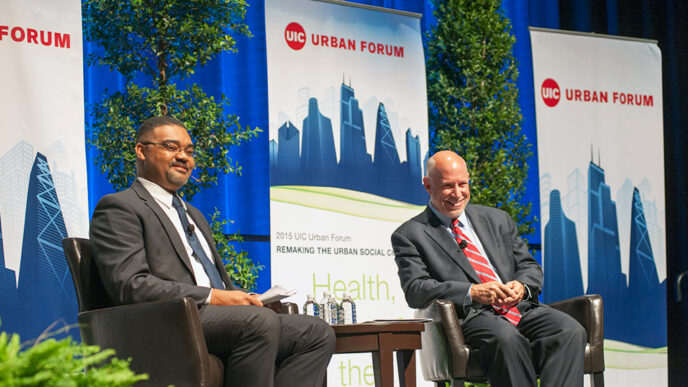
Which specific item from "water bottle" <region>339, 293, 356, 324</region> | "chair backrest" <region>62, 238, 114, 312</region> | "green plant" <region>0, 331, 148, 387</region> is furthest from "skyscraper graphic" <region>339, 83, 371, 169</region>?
"green plant" <region>0, 331, 148, 387</region>

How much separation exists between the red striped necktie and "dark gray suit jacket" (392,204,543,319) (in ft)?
0.13

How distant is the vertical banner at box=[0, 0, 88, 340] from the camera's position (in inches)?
148

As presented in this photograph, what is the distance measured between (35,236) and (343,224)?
5.53ft

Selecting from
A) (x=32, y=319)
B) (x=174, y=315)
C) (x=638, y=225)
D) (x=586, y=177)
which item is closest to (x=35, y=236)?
(x=32, y=319)

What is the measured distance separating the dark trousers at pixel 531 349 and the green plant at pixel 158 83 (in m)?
1.56

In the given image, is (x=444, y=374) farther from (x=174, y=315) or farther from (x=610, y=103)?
(x=610, y=103)

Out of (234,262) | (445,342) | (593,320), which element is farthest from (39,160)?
(593,320)

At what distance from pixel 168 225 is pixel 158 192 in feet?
0.64

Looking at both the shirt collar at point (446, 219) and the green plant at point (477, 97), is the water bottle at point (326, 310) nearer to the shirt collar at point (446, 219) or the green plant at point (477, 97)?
the shirt collar at point (446, 219)

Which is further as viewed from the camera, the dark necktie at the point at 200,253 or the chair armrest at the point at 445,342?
the chair armrest at the point at 445,342

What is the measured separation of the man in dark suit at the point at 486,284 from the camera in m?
3.15

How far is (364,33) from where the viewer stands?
4.97 m

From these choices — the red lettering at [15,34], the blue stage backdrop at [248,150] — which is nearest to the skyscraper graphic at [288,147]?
the blue stage backdrop at [248,150]

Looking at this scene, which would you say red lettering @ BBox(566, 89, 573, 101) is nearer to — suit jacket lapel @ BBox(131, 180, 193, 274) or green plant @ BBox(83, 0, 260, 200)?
green plant @ BBox(83, 0, 260, 200)
